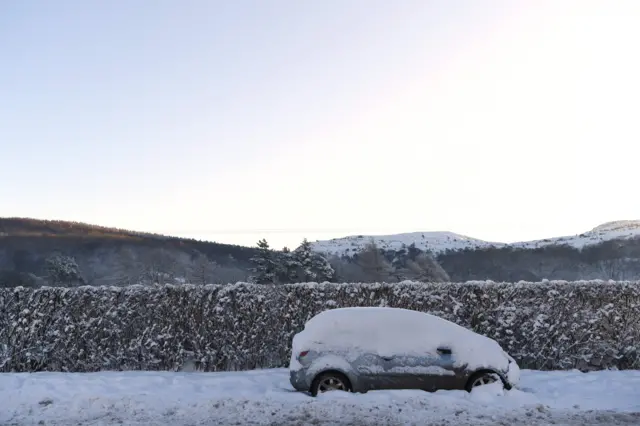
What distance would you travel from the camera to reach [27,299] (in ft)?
42.4

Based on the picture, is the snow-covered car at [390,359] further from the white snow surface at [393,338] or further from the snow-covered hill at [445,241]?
the snow-covered hill at [445,241]

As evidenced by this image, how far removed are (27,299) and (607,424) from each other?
459 inches

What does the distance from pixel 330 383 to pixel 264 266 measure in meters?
37.7

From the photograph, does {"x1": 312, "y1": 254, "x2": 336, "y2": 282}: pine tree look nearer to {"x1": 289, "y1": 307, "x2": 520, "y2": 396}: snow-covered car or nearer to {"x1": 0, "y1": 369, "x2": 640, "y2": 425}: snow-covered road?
{"x1": 0, "y1": 369, "x2": 640, "y2": 425}: snow-covered road

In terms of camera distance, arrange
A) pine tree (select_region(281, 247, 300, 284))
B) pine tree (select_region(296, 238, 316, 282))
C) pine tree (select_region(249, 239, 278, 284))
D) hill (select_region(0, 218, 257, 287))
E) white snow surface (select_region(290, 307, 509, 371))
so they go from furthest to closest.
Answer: hill (select_region(0, 218, 257, 287)) → pine tree (select_region(296, 238, 316, 282)) → pine tree (select_region(281, 247, 300, 284)) → pine tree (select_region(249, 239, 278, 284)) → white snow surface (select_region(290, 307, 509, 371))

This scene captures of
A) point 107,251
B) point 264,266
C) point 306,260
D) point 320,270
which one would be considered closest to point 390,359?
point 264,266

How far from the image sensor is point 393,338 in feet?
31.2

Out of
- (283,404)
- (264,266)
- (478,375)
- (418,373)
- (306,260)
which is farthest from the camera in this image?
(306,260)

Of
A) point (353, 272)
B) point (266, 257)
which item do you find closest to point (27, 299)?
point (266, 257)

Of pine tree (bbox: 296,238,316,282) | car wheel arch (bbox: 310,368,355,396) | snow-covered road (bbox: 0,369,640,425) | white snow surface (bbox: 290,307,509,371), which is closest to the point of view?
snow-covered road (bbox: 0,369,640,425)

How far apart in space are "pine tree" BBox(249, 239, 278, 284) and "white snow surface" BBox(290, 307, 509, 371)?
35.2 m

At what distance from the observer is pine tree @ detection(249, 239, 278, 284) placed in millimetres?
45250

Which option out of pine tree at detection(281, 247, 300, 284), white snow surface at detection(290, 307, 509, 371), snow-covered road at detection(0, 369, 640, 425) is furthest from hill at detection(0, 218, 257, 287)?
white snow surface at detection(290, 307, 509, 371)

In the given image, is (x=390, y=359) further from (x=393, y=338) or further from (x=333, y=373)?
(x=333, y=373)
